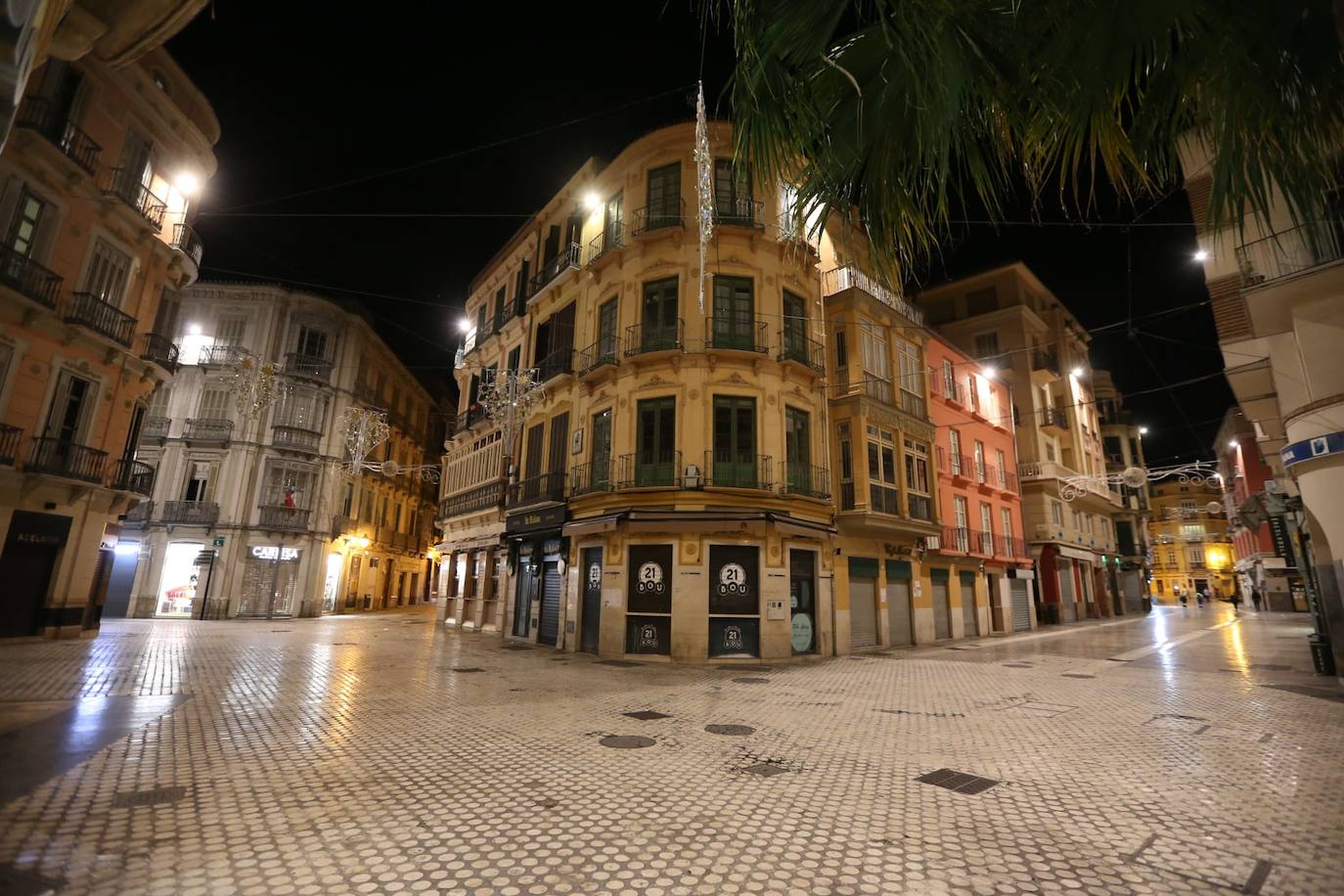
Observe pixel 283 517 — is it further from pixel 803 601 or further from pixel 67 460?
pixel 803 601

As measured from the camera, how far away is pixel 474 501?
24609 millimetres

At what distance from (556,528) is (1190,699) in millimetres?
14697

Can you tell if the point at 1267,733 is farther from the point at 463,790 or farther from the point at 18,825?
the point at 18,825

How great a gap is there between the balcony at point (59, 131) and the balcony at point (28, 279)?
2856mm

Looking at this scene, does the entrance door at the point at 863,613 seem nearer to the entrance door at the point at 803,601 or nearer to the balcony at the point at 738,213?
the entrance door at the point at 803,601

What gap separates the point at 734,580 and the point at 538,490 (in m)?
7.49

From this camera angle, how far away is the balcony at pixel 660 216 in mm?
17281

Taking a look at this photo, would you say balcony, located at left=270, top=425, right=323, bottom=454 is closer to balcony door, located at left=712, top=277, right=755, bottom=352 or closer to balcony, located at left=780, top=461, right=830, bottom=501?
balcony door, located at left=712, top=277, right=755, bottom=352

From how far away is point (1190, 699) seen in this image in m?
9.82

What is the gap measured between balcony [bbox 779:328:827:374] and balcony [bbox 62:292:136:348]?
1865 cm

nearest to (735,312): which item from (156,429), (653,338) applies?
(653,338)

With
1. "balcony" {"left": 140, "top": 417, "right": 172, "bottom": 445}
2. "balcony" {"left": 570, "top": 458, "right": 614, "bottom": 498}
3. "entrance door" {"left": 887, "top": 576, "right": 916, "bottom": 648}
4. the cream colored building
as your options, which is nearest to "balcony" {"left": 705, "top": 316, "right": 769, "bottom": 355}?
"balcony" {"left": 570, "top": 458, "right": 614, "bottom": 498}

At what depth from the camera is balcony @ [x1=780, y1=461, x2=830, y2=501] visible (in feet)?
53.6

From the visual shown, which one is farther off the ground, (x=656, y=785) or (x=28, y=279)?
(x=28, y=279)
